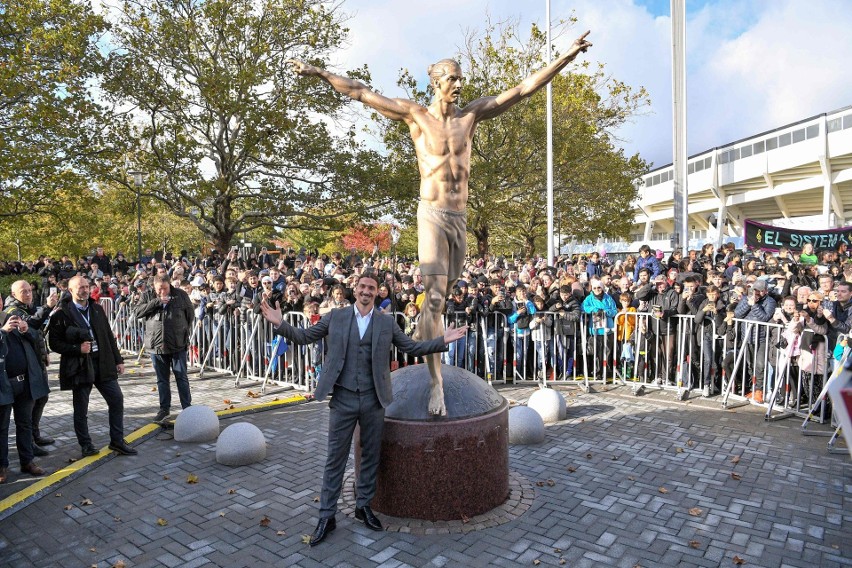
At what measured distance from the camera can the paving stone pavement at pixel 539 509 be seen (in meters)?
4.61

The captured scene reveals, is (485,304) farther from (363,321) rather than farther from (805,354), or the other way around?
(363,321)

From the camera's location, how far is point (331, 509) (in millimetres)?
4891

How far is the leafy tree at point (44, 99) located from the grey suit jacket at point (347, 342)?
15.0m

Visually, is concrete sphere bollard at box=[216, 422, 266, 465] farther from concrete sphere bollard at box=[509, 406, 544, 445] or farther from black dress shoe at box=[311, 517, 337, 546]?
concrete sphere bollard at box=[509, 406, 544, 445]

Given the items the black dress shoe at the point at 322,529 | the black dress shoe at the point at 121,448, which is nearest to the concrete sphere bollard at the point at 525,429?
the black dress shoe at the point at 322,529

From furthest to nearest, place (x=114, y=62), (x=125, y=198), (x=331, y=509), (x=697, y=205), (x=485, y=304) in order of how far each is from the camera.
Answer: (x=697, y=205) < (x=125, y=198) < (x=114, y=62) < (x=485, y=304) < (x=331, y=509)

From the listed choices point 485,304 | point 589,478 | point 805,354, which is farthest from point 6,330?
point 805,354

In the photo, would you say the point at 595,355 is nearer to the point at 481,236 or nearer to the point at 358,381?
the point at 358,381

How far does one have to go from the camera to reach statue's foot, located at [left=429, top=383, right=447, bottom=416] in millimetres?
5117

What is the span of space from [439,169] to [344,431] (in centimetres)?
241

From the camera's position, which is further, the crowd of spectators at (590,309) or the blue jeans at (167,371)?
the crowd of spectators at (590,309)

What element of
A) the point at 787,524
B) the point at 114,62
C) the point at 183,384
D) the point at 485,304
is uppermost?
the point at 114,62

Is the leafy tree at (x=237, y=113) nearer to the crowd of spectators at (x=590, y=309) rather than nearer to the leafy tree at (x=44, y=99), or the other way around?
the leafy tree at (x=44, y=99)

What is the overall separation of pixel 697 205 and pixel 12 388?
54.2 m
